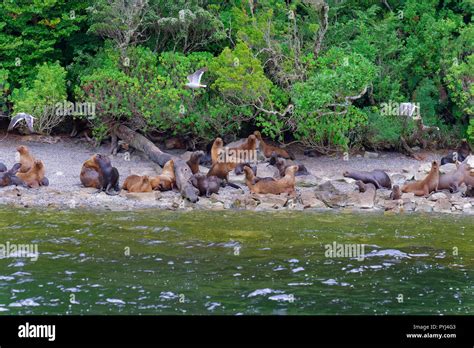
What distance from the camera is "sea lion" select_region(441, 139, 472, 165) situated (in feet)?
82.6

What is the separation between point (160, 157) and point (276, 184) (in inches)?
170

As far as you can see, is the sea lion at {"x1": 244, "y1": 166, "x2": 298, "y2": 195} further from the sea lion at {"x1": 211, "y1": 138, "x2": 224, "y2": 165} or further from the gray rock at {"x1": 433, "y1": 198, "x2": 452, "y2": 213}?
the gray rock at {"x1": 433, "y1": 198, "x2": 452, "y2": 213}

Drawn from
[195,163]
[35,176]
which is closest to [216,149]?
[195,163]

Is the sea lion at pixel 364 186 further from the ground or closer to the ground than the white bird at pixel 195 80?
closer to the ground

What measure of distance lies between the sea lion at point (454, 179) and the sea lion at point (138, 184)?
7.41 metres

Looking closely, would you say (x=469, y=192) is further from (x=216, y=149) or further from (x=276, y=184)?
(x=216, y=149)

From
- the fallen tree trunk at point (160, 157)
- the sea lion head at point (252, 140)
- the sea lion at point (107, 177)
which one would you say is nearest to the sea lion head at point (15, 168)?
the sea lion at point (107, 177)

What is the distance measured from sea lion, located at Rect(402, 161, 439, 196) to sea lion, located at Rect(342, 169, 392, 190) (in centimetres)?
71

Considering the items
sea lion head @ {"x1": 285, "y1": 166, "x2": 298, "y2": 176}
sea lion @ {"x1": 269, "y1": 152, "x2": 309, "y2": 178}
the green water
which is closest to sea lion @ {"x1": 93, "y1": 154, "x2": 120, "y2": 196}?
the green water

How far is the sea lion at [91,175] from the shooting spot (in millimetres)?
21531

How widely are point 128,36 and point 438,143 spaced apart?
402 inches

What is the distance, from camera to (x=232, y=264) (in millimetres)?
14586

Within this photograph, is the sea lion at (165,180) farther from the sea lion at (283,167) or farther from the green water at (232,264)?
the sea lion at (283,167)
